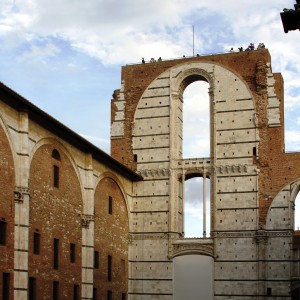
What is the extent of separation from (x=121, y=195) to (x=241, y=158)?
6.74 meters

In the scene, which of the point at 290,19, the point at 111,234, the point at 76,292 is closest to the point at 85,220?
the point at 76,292

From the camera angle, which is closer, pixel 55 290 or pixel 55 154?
pixel 55 290

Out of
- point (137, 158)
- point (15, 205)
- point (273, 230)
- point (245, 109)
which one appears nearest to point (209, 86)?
point (245, 109)

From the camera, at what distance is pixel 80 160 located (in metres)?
32.6

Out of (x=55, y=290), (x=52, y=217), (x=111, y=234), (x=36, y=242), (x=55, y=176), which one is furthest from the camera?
(x=111, y=234)

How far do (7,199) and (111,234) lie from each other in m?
11.3

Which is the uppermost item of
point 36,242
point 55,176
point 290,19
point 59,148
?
point 59,148

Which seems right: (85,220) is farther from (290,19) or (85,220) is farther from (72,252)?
(290,19)

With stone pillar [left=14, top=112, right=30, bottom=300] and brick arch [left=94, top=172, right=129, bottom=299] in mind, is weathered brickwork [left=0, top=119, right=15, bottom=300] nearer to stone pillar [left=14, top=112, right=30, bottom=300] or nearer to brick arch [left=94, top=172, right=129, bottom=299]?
stone pillar [left=14, top=112, right=30, bottom=300]

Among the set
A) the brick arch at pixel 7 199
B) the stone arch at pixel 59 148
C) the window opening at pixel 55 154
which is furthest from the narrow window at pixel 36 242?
the window opening at pixel 55 154

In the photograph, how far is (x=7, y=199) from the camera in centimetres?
2498

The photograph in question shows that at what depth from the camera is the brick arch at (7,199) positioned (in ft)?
80.7

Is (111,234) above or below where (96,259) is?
above

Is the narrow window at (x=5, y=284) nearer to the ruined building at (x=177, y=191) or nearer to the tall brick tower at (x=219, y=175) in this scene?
the ruined building at (x=177, y=191)
